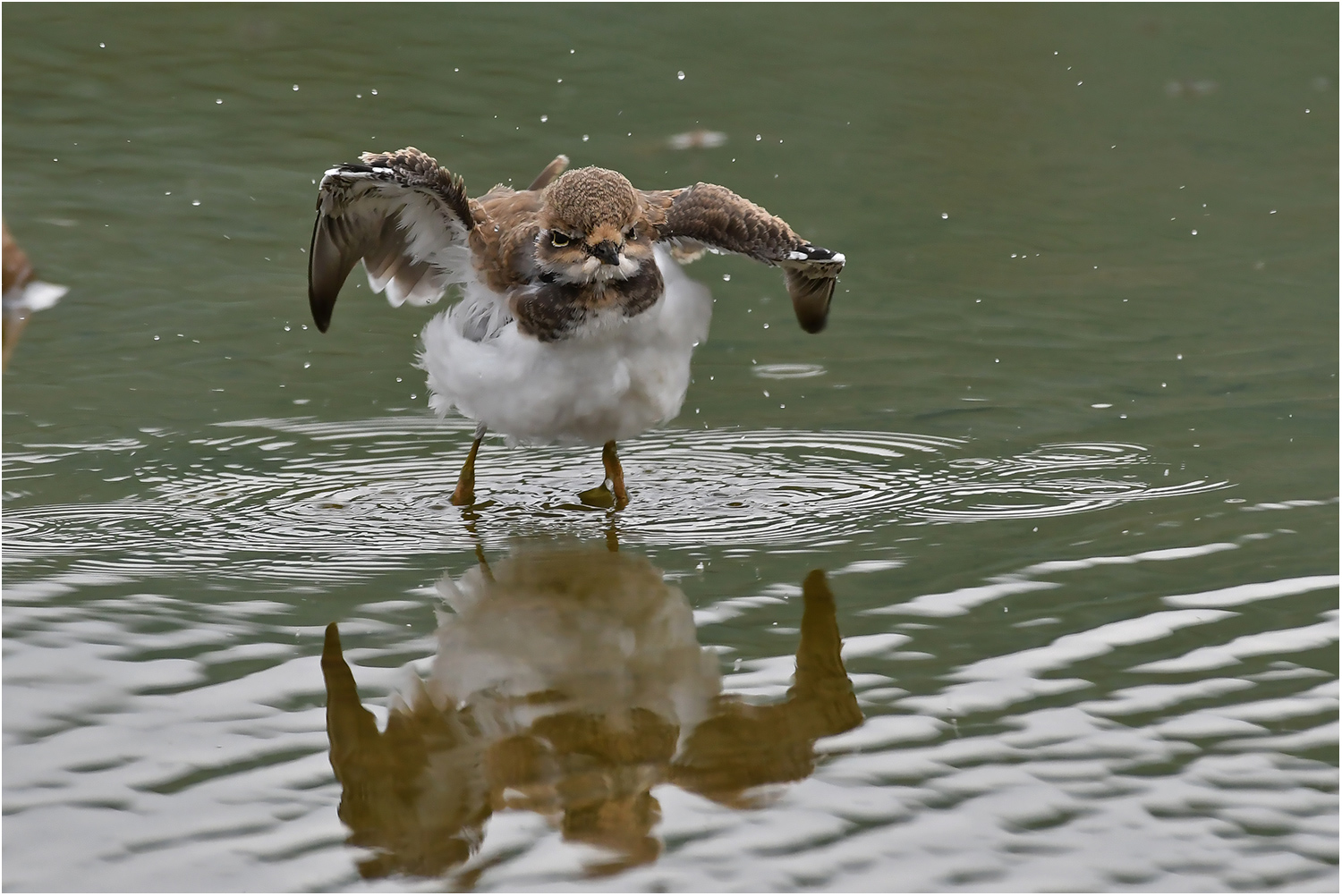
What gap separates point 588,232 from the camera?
673 cm

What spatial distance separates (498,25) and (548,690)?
10939mm

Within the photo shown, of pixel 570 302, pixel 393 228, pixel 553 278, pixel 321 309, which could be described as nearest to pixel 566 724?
pixel 570 302

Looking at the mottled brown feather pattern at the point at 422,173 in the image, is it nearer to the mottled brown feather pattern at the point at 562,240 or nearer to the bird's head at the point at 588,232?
the mottled brown feather pattern at the point at 562,240

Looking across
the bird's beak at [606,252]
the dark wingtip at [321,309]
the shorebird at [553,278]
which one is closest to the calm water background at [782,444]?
the shorebird at [553,278]

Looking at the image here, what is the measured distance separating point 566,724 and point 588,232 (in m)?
2.40

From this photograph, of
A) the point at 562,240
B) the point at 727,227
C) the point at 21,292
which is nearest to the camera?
the point at 562,240

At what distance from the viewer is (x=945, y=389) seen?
889cm

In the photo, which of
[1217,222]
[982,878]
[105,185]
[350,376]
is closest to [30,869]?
[982,878]

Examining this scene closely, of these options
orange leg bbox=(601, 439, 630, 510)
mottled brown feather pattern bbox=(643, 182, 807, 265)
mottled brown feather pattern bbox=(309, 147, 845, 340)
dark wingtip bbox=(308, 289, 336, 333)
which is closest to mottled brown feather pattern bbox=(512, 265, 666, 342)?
mottled brown feather pattern bbox=(309, 147, 845, 340)

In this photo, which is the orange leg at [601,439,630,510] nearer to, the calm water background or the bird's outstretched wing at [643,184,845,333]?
the calm water background

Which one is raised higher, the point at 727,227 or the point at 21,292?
the point at 727,227

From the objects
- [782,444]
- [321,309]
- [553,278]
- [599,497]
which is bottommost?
[599,497]

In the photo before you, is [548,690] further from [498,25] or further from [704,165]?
[498,25]

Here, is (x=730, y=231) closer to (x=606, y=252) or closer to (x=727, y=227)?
(x=727, y=227)
